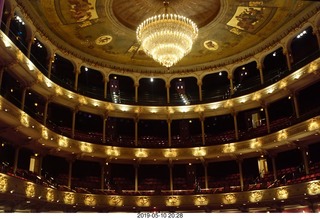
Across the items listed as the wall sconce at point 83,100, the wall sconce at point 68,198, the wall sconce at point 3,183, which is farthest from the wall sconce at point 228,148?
the wall sconce at point 3,183

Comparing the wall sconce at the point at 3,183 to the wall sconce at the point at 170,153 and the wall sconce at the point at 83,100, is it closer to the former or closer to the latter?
the wall sconce at the point at 83,100

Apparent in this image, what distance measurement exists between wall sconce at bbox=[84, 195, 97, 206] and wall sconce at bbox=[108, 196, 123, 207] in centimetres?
96

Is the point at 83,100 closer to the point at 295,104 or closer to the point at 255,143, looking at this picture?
the point at 255,143

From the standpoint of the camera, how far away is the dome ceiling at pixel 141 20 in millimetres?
18609

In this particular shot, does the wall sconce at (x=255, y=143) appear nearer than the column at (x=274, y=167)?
No

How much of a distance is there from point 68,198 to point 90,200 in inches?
62.2

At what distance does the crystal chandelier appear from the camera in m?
14.4

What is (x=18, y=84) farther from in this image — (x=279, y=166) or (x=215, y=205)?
(x=279, y=166)

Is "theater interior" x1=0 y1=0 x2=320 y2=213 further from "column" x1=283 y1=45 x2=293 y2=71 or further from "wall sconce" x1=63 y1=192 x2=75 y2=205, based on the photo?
"column" x1=283 y1=45 x2=293 y2=71

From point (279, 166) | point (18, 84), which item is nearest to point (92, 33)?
point (18, 84)

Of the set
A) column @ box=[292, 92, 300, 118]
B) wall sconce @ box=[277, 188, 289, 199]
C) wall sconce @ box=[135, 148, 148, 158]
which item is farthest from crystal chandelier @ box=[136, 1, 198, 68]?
wall sconce @ box=[135, 148, 148, 158]

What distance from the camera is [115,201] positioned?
2142 cm

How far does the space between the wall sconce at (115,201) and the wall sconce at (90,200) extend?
957mm

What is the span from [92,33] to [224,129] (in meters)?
12.2
